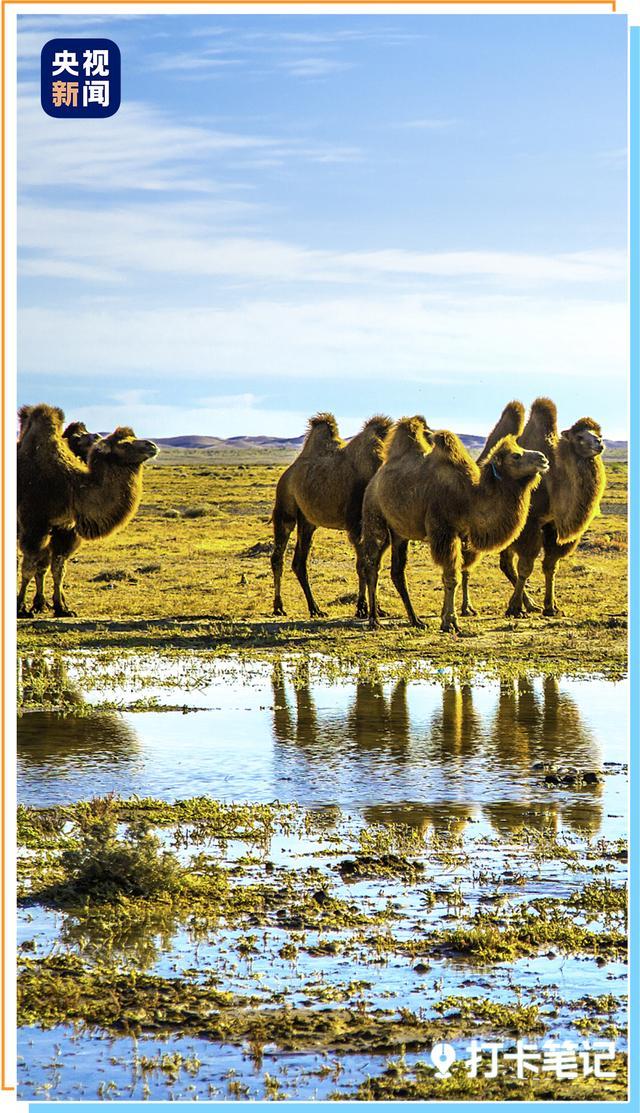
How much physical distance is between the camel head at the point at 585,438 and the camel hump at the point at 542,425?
272mm

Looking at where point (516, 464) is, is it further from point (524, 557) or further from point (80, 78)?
point (80, 78)

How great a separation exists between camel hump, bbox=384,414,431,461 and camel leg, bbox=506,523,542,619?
5.50ft

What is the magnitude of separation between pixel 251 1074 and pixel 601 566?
24.1 meters

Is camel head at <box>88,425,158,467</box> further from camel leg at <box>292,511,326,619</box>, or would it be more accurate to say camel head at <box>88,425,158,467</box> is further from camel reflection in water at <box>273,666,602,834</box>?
camel reflection in water at <box>273,666,602,834</box>

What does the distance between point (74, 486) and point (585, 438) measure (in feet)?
20.3

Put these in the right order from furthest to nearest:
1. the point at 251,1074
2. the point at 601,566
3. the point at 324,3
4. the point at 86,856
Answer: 1. the point at 601,566
2. the point at 86,856
3. the point at 324,3
4. the point at 251,1074

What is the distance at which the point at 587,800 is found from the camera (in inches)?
354

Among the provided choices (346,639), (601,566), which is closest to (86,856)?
(346,639)

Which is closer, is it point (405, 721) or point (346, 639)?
point (405, 721)

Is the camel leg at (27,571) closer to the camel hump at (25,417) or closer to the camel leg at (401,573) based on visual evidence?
the camel hump at (25,417)

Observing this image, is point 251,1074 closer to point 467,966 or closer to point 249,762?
point 467,966

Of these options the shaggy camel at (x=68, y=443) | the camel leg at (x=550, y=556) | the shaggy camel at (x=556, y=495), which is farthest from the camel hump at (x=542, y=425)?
the shaggy camel at (x=68, y=443)

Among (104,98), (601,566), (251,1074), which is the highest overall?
(104,98)

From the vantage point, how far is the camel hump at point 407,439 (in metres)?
17.6
